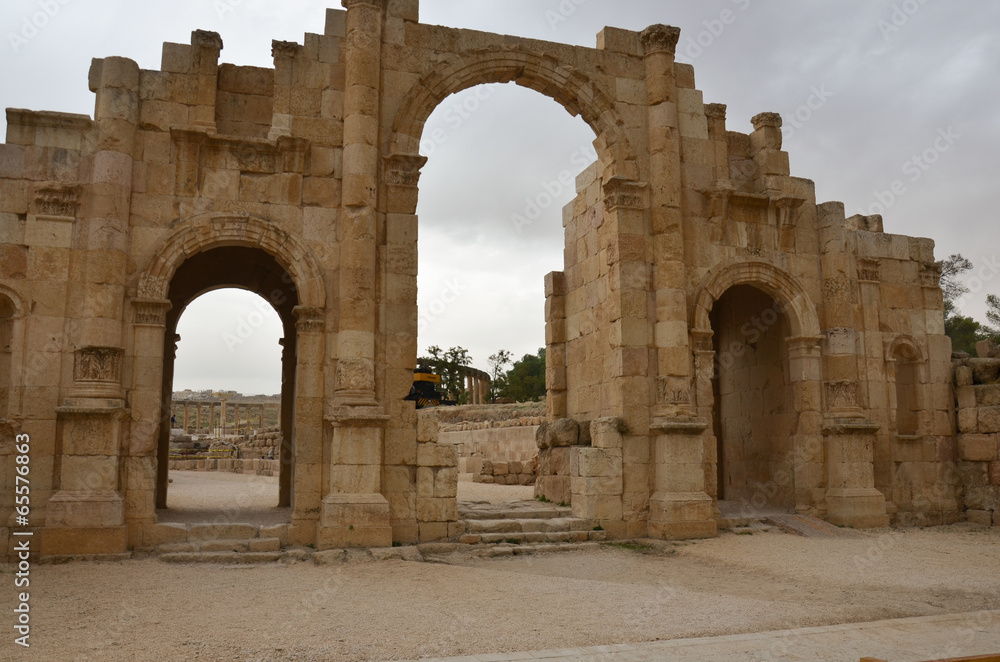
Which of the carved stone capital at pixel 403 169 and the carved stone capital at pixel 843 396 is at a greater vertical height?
the carved stone capital at pixel 403 169

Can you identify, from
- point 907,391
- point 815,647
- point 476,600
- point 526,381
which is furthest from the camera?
point 526,381

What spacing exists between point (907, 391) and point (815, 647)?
29.9 ft

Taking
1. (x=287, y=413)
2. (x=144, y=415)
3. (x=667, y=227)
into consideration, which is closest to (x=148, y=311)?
(x=144, y=415)

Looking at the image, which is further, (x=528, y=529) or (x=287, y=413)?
(x=287, y=413)

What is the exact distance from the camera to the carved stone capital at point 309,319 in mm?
9766

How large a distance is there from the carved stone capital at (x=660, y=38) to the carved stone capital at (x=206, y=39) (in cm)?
600

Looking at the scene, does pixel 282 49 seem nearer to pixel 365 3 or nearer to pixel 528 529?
pixel 365 3

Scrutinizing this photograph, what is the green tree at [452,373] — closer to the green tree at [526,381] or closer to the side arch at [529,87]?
the green tree at [526,381]

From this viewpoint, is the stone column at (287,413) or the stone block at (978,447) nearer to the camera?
the stone block at (978,447)

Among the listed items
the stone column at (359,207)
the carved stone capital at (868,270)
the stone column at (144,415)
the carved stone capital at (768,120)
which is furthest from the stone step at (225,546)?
the carved stone capital at (868,270)

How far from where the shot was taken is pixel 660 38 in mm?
11578

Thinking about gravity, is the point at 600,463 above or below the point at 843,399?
below

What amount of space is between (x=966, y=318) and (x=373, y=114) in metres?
31.1

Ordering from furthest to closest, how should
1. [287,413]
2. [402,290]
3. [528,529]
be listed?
[287,413] < [528,529] < [402,290]
